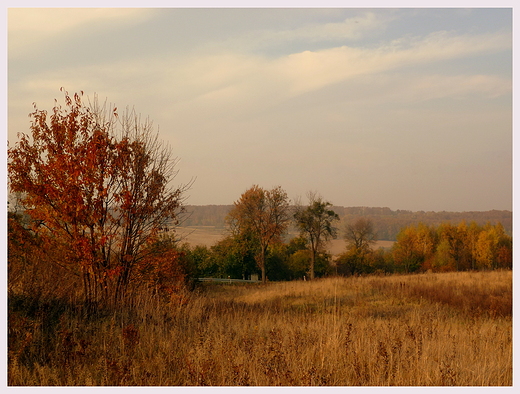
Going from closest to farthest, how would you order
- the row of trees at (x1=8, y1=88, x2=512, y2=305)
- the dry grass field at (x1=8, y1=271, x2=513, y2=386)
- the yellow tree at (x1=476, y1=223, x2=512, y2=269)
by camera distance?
1. the dry grass field at (x1=8, y1=271, x2=513, y2=386)
2. the row of trees at (x1=8, y1=88, x2=512, y2=305)
3. the yellow tree at (x1=476, y1=223, x2=512, y2=269)

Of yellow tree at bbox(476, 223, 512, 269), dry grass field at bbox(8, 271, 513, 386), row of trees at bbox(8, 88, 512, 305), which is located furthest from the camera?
yellow tree at bbox(476, 223, 512, 269)

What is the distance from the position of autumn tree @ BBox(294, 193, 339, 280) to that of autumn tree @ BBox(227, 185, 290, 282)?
2.42 m

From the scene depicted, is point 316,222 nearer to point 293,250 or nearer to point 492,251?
point 293,250

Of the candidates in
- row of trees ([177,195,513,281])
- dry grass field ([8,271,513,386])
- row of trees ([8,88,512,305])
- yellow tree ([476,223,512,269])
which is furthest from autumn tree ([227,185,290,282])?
yellow tree ([476,223,512,269])

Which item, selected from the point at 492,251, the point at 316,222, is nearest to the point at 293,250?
the point at 316,222

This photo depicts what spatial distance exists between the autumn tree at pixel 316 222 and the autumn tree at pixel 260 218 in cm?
242

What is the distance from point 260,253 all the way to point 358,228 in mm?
29826

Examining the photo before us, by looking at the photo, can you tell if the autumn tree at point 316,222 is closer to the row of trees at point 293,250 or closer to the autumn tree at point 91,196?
the row of trees at point 293,250

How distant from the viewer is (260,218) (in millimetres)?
43875

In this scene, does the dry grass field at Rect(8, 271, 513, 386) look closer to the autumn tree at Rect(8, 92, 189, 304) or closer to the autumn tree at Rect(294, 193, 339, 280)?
the autumn tree at Rect(8, 92, 189, 304)

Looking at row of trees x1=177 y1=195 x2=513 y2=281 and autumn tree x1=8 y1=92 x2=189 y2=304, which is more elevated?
autumn tree x1=8 y1=92 x2=189 y2=304

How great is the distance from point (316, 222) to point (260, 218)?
6777 millimetres

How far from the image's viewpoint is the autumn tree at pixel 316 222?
153 feet

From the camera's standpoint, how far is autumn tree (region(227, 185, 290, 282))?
43.2 metres
